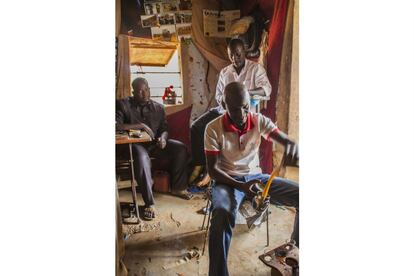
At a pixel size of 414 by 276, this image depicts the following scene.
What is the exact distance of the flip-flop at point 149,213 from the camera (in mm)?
2049

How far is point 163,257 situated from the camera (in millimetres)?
2041

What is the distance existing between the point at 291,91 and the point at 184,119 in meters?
0.62

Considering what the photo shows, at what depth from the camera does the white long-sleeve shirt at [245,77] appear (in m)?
2.12

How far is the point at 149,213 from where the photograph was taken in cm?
205

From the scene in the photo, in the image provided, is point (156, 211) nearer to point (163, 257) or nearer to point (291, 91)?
point (163, 257)

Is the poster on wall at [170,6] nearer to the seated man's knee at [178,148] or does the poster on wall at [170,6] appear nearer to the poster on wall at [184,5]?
the poster on wall at [184,5]

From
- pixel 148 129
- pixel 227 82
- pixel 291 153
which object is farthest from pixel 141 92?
pixel 291 153

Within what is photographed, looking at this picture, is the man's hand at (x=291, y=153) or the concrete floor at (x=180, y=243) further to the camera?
the man's hand at (x=291, y=153)

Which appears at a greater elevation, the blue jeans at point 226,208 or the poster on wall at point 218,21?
the poster on wall at point 218,21

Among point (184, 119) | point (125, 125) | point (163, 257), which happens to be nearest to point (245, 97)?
point (184, 119)

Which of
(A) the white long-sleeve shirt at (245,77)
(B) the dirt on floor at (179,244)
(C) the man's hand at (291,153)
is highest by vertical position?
(A) the white long-sleeve shirt at (245,77)

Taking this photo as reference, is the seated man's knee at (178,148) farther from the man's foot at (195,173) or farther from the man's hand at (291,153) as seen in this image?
the man's hand at (291,153)

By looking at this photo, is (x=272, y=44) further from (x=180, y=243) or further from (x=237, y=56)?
(x=180, y=243)

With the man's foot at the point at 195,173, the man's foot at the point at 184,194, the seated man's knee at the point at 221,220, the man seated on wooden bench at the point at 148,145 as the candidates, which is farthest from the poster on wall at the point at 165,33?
the seated man's knee at the point at 221,220
